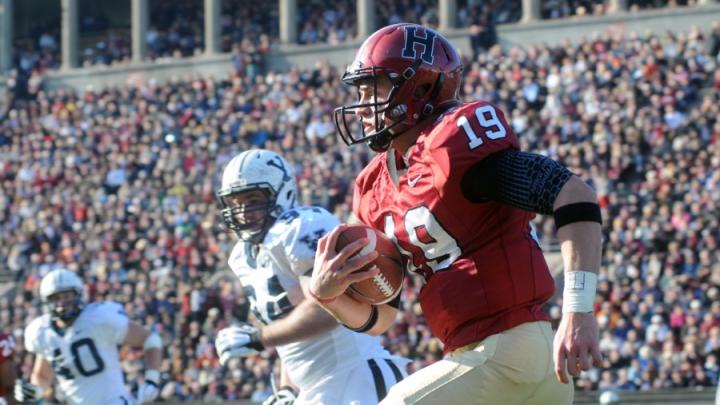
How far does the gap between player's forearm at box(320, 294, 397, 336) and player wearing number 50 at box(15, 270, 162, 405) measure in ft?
14.2

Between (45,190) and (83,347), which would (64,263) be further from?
(83,347)

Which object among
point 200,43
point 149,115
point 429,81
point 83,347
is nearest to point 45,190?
point 149,115

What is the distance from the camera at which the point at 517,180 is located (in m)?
4.01

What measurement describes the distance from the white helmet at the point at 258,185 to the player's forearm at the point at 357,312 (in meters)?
1.99

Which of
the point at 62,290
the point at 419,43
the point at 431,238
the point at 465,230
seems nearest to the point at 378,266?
the point at 431,238

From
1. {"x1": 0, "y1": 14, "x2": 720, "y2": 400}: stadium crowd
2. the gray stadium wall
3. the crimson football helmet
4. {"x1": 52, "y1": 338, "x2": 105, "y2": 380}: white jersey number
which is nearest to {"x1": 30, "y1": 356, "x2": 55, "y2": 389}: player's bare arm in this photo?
{"x1": 52, "y1": 338, "x2": 105, "y2": 380}: white jersey number

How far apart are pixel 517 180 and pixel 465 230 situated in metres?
0.30

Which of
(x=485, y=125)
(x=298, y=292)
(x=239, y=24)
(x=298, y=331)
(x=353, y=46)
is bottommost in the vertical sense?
(x=298, y=331)

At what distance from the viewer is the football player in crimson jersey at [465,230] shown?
397 centimetres

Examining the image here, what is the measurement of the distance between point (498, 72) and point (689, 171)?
5680 millimetres

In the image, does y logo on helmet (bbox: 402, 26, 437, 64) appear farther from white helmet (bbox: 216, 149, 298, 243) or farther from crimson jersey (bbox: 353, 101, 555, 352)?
white helmet (bbox: 216, 149, 298, 243)

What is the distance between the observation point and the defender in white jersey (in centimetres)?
609

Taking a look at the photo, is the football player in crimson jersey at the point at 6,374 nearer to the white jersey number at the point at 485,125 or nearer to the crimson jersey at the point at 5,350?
the crimson jersey at the point at 5,350

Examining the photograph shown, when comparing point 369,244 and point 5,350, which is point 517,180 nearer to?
point 369,244
